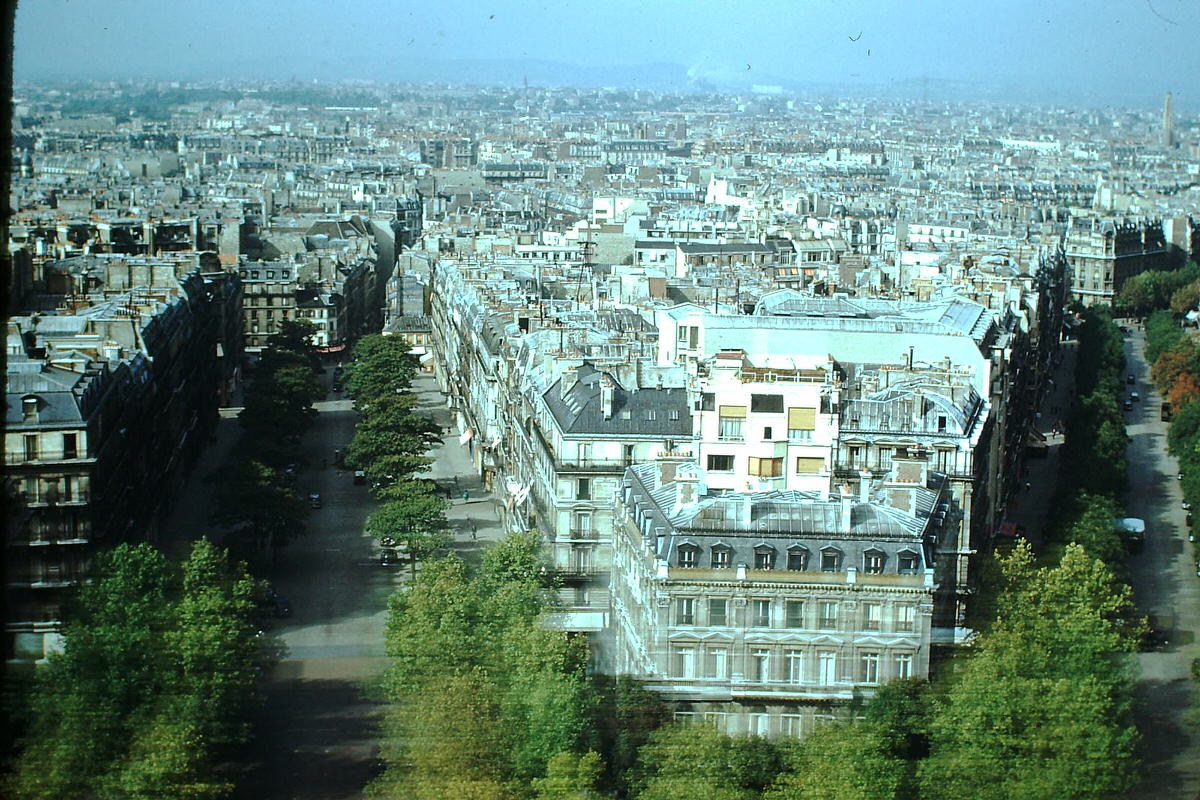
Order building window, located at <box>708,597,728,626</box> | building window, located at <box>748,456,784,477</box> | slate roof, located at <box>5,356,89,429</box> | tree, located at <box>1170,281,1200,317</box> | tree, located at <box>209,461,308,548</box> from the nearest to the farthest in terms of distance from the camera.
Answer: building window, located at <box>708,597,728,626</box>, building window, located at <box>748,456,784,477</box>, slate roof, located at <box>5,356,89,429</box>, tree, located at <box>209,461,308,548</box>, tree, located at <box>1170,281,1200,317</box>

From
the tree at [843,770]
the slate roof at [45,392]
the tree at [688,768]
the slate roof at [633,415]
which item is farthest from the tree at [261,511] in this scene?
the tree at [843,770]

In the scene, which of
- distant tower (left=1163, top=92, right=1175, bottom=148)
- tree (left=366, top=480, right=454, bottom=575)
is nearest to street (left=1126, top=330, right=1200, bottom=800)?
tree (left=366, top=480, right=454, bottom=575)

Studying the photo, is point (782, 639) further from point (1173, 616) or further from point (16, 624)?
point (1173, 616)

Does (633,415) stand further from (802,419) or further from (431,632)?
(431,632)

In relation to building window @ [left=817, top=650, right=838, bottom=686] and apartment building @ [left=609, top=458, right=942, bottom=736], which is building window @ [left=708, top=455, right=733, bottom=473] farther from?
building window @ [left=817, top=650, right=838, bottom=686]

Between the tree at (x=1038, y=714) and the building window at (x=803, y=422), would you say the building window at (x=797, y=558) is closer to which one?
the tree at (x=1038, y=714)
